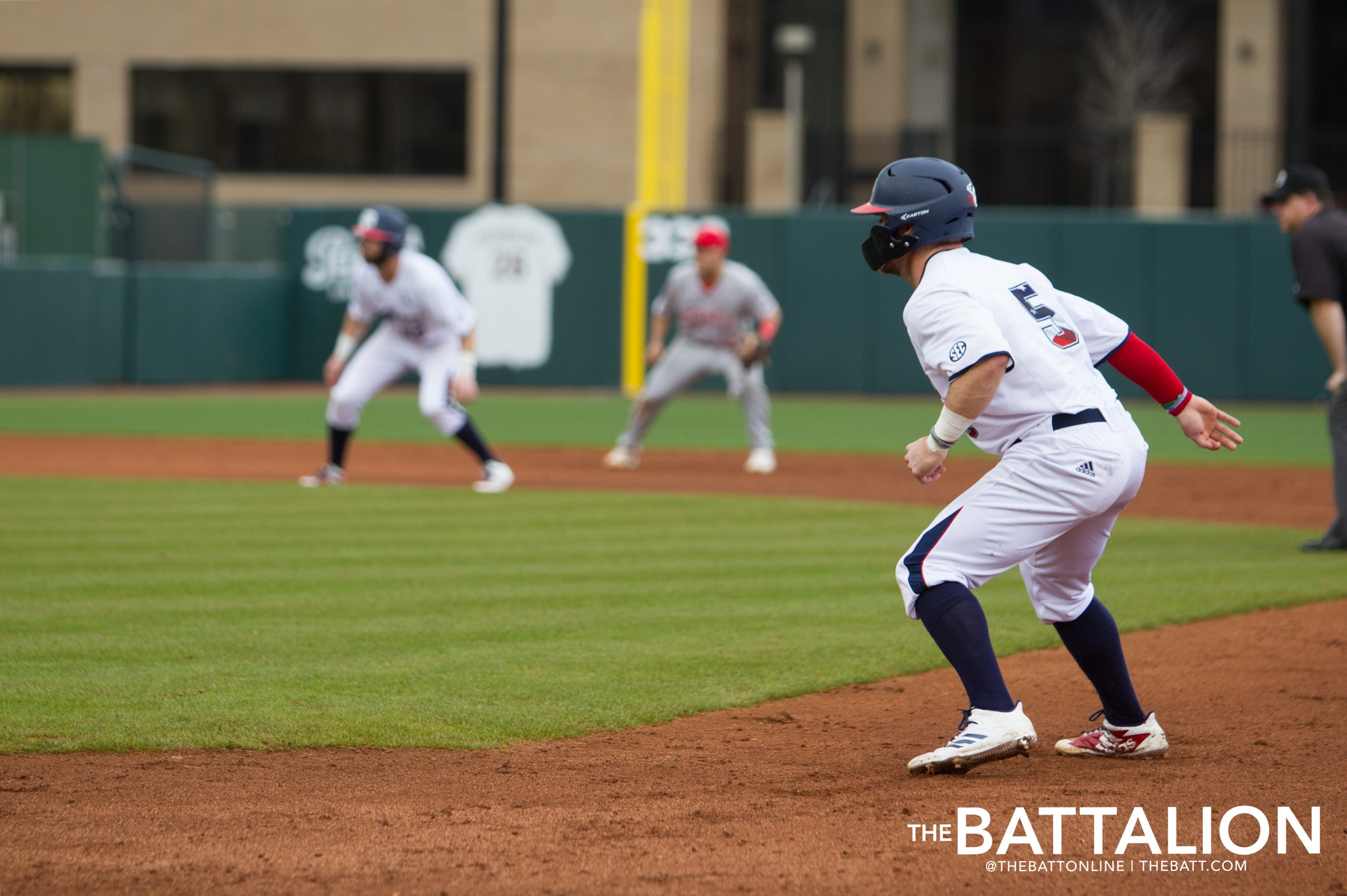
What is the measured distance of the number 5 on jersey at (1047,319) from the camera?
4.41m

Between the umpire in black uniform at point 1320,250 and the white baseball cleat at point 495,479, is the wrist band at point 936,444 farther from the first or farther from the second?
the white baseball cleat at point 495,479

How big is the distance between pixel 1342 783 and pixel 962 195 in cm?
199

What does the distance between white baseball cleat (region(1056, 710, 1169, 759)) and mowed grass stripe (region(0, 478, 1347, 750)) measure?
1254 mm

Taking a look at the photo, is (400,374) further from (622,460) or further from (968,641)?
(968,641)

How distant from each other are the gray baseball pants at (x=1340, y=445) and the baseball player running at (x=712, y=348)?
18.4 feet

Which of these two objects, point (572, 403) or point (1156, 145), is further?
point (1156, 145)

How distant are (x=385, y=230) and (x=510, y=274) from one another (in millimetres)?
13684

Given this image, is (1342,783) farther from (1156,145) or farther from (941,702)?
(1156,145)

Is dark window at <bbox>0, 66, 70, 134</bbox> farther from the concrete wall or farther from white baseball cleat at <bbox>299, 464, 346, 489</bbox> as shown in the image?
white baseball cleat at <bbox>299, 464, 346, 489</bbox>

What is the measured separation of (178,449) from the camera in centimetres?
1492

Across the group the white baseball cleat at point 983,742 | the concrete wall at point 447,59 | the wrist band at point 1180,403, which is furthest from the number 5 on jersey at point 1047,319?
the concrete wall at point 447,59

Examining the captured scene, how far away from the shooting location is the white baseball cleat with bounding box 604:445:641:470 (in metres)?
13.6

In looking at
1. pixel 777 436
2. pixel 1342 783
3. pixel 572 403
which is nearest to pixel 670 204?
pixel 572 403

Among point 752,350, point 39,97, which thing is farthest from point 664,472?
point 39,97
